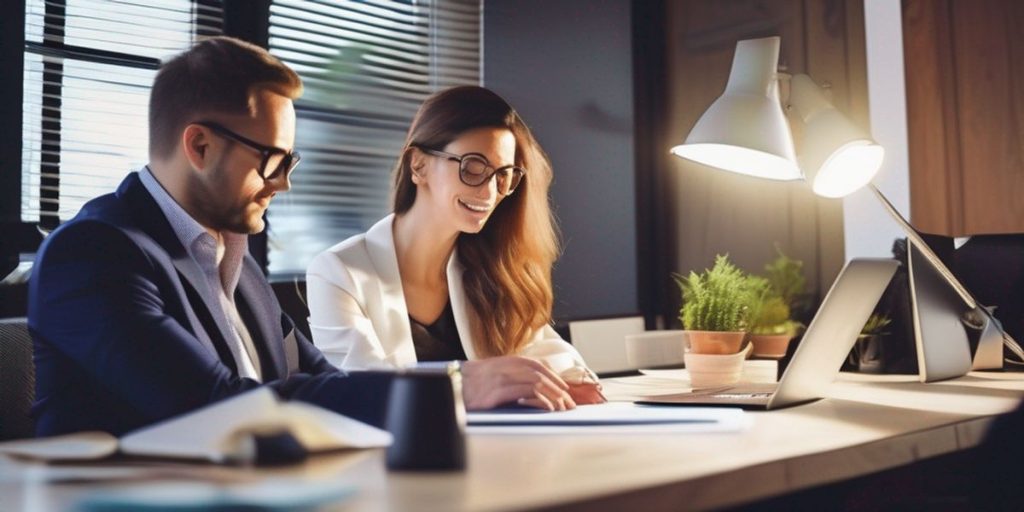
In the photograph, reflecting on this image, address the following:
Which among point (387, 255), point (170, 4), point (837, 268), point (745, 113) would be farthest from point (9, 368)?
point (837, 268)

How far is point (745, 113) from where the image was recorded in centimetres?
186

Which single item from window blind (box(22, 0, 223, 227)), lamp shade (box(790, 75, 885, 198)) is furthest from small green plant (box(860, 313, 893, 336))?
window blind (box(22, 0, 223, 227))

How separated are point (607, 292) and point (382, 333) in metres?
2.16

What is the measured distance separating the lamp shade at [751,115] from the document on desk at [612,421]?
606 millimetres

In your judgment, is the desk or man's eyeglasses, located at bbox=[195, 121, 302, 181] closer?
the desk

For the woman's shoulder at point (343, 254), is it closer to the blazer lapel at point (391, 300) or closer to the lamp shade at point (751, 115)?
the blazer lapel at point (391, 300)

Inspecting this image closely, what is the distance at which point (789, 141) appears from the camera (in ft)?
6.17

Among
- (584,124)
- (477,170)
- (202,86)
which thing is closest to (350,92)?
(584,124)

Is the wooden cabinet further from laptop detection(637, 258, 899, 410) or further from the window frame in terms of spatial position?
the window frame

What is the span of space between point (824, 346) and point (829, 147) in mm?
488

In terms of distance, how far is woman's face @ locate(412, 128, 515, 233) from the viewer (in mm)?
2326

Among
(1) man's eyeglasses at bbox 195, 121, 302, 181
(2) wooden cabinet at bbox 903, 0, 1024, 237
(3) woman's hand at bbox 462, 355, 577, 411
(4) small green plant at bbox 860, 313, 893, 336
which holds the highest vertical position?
(2) wooden cabinet at bbox 903, 0, 1024, 237

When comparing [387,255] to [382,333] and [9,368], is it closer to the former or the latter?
[382,333]

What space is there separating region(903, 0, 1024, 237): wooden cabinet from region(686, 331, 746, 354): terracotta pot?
1.73 m
